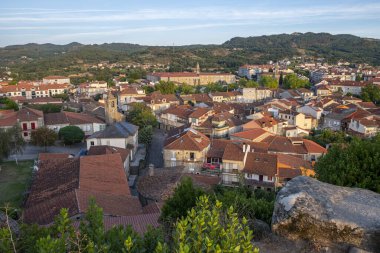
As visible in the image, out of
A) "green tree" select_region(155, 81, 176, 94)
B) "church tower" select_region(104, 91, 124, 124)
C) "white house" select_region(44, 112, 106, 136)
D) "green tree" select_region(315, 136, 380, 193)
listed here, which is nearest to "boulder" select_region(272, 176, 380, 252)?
"green tree" select_region(315, 136, 380, 193)

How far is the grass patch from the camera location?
2562cm

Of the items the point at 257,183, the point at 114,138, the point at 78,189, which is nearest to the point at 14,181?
the point at 114,138

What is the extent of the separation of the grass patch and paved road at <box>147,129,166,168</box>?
1175 centimetres

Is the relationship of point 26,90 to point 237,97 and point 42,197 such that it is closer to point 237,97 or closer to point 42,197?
point 237,97

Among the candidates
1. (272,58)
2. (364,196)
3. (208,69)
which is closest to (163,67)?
(208,69)

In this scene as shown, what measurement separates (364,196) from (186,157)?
22.3 meters

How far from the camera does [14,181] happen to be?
97.0 ft

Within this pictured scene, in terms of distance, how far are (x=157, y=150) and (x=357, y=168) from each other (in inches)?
1084

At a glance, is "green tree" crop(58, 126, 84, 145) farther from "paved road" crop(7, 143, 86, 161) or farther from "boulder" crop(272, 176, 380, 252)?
"boulder" crop(272, 176, 380, 252)

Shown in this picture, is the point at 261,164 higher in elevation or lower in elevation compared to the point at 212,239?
lower

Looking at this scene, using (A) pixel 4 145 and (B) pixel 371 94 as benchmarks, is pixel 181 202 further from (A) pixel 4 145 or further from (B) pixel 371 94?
(B) pixel 371 94

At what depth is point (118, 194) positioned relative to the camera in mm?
20422

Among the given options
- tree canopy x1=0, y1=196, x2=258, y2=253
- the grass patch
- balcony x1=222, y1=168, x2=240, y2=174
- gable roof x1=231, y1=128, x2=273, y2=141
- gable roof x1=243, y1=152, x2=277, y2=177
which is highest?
tree canopy x1=0, y1=196, x2=258, y2=253

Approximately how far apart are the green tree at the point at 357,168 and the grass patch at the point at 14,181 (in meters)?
19.9
